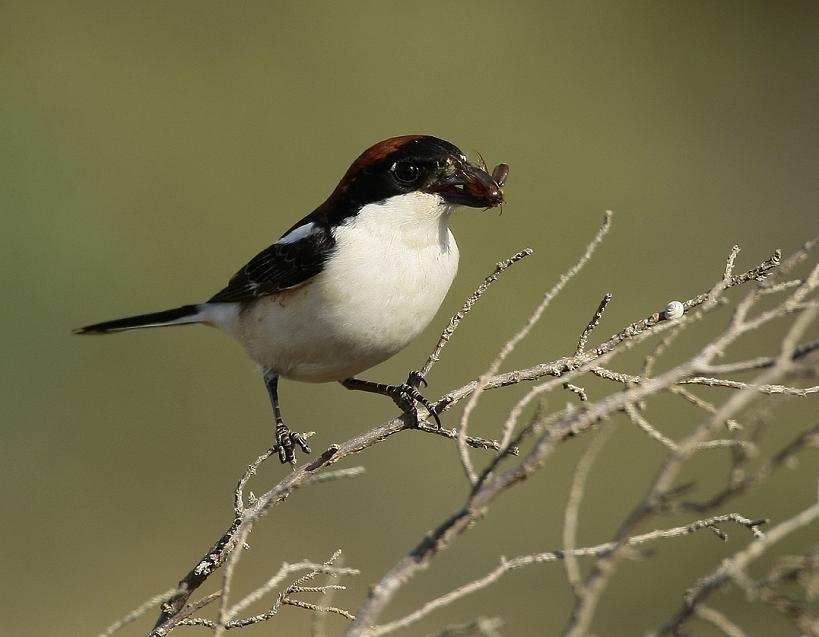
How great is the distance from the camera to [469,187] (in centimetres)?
339

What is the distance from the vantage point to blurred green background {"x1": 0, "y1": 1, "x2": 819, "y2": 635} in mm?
7289

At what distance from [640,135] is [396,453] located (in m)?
5.20

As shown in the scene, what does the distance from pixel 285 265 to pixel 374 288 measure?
0.51 meters

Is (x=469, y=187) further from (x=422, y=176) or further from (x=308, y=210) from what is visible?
(x=308, y=210)

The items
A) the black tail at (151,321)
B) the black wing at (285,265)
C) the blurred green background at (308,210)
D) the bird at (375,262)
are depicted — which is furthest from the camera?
the blurred green background at (308,210)

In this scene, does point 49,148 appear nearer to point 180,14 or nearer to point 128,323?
point 180,14

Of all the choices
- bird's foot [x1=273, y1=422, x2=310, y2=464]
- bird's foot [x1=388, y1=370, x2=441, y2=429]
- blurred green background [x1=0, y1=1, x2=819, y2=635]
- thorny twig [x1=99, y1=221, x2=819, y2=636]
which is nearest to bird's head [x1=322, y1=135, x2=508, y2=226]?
bird's foot [x1=388, y1=370, x2=441, y2=429]

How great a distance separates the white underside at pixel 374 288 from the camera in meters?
3.46

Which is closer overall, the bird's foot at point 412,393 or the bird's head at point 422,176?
the bird's foot at point 412,393

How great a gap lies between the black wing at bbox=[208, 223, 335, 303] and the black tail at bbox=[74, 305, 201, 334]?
43cm

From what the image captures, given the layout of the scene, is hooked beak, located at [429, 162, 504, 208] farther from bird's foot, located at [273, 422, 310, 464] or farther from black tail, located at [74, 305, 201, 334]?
black tail, located at [74, 305, 201, 334]

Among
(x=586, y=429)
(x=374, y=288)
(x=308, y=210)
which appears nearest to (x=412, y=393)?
(x=374, y=288)

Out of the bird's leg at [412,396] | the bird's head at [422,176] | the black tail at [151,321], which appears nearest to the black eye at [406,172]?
the bird's head at [422,176]

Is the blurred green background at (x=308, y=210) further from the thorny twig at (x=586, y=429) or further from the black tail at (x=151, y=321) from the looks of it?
the thorny twig at (x=586, y=429)
